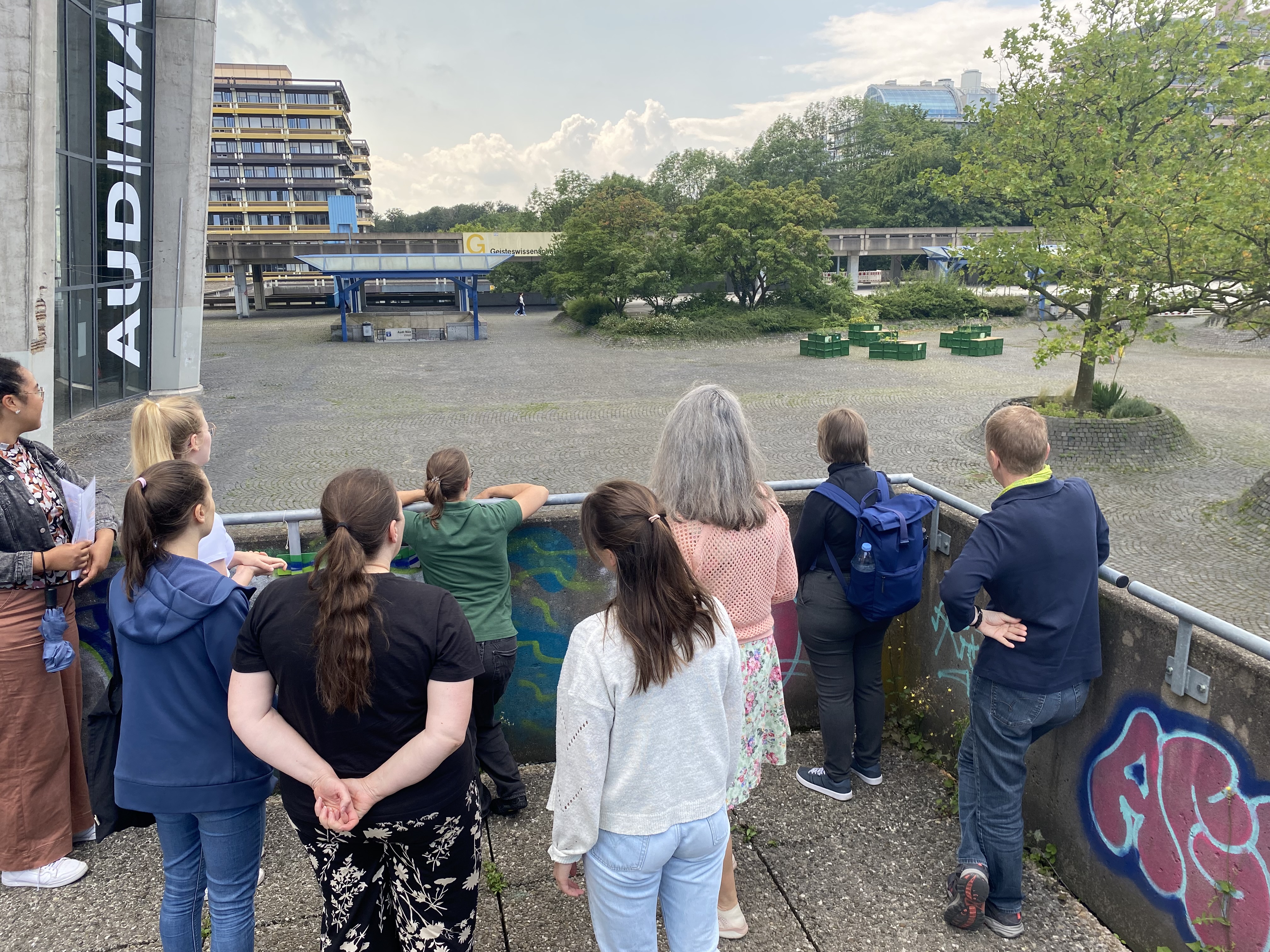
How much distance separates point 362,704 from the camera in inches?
80.0

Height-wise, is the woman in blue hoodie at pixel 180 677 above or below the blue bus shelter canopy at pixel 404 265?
below

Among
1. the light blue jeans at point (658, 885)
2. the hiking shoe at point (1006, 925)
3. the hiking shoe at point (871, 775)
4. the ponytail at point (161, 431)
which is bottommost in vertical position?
the hiking shoe at point (1006, 925)

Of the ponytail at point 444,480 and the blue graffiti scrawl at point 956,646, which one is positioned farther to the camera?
the blue graffiti scrawl at point 956,646

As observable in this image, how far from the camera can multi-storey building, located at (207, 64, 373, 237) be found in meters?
87.1

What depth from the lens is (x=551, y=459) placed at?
12.5 m

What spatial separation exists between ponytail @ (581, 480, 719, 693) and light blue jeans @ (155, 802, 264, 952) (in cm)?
134

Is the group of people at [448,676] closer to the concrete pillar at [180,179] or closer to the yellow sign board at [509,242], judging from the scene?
the concrete pillar at [180,179]

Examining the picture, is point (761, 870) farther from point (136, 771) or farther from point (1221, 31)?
point (1221, 31)

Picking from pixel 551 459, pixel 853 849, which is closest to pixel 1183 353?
pixel 551 459

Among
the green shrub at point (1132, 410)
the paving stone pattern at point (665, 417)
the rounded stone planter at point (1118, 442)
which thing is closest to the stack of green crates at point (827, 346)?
the paving stone pattern at point (665, 417)

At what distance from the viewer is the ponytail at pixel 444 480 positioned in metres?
3.02

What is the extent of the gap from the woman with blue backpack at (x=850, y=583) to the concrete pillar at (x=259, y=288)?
159 ft

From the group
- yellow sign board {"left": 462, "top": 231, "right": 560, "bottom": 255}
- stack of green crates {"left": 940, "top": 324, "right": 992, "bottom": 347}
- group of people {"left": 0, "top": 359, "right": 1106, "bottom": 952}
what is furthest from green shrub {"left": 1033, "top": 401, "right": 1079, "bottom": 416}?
yellow sign board {"left": 462, "top": 231, "right": 560, "bottom": 255}

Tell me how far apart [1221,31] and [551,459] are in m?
11.7
